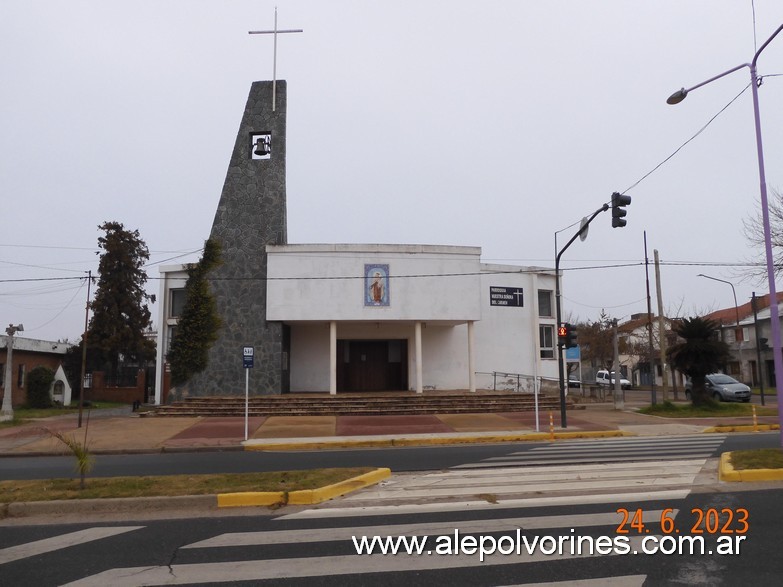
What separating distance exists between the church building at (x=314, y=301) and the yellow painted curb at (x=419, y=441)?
8983 mm

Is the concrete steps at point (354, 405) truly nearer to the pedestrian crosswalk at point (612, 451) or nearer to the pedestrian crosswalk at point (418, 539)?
the pedestrian crosswalk at point (612, 451)

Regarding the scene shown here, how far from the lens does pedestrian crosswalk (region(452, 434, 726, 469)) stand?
12984 mm

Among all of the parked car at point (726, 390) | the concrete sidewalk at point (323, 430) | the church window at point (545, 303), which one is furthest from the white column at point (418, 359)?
the parked car at point (726, 390)

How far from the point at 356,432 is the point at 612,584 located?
15.6 metres

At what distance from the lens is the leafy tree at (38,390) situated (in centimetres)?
3456

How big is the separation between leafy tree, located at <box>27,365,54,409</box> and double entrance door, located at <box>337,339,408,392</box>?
16.5m

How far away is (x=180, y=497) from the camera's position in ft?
28.7

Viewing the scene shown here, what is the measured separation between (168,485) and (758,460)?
976cm

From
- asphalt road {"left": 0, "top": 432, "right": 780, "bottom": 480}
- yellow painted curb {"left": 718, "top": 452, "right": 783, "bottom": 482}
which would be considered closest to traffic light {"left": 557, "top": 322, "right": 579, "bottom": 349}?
asphalt road {"left": 0, "top": 432, "right": 780, "bottom": 480}

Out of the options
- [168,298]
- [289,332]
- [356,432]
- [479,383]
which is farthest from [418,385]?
[168,298]

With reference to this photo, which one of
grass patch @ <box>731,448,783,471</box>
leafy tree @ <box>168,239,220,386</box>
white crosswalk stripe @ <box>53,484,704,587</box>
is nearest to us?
white crosswalk stripe @ <box>53,484,704,587</box>

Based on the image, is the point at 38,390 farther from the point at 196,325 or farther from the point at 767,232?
the point at 767,232

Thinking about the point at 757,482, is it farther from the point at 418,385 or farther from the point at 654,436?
the point at 418,385

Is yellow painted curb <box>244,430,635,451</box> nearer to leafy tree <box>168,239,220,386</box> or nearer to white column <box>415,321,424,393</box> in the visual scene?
white column <box>415,321,424,393</box>
